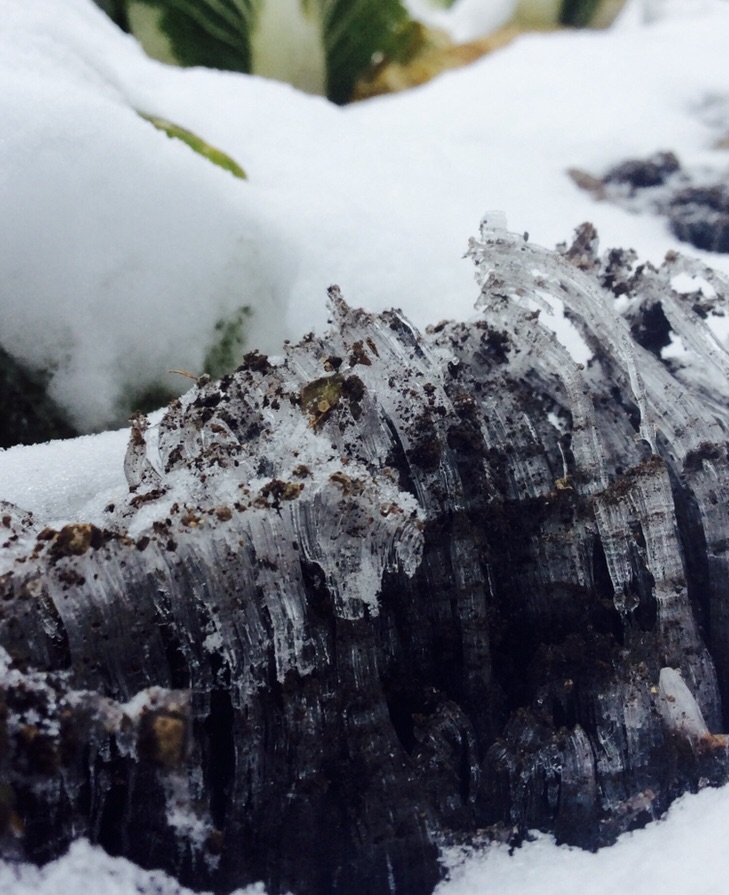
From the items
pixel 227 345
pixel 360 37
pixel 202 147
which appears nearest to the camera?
pixel 227 345

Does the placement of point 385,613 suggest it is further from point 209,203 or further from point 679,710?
point 209,203

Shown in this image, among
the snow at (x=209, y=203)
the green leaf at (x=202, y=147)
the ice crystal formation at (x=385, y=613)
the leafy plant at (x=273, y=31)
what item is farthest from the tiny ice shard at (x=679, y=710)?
the leafy plant at (x=273, y=31)

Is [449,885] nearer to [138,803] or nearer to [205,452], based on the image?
[138,803]

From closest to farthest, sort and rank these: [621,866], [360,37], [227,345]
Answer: [621,866]
[227,345]
[360,37]

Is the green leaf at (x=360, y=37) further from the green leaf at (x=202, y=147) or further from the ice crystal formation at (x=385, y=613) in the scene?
the ice crystal formation at (x=385, y=613)

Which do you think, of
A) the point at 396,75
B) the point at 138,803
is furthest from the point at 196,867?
the point at 396,75

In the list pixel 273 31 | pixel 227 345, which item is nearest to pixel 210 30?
pixel 273 31
